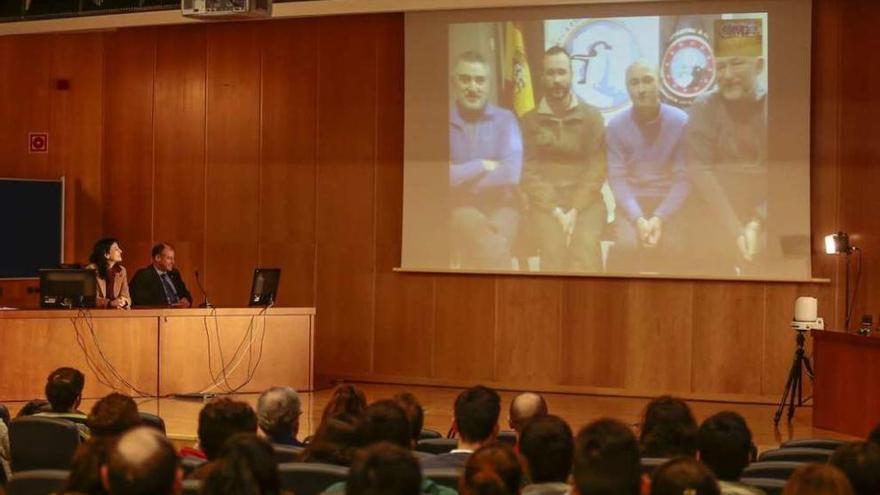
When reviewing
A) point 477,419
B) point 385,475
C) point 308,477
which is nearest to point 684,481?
point 385,475

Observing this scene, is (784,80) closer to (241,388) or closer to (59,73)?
(241,388)

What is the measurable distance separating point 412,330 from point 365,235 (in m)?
1.07

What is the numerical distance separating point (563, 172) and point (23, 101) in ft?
19.5

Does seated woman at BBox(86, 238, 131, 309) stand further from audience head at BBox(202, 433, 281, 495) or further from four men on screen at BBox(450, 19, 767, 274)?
audience head at BBox(202, 433, 281, 495)

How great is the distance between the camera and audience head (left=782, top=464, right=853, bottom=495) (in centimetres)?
271

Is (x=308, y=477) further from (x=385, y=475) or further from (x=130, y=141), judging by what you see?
(x=130, y=141)

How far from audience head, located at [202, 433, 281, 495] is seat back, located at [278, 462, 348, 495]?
2.06 ft

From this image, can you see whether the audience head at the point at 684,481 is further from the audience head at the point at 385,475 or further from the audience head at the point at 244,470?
the audience head at the point at 244,470

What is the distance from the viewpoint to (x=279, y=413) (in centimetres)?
485

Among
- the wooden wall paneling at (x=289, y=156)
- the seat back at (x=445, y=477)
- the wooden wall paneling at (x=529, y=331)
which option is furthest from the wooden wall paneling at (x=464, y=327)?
the seat back at (x=445, y=477)

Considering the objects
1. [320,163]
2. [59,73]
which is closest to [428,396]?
[320,163]

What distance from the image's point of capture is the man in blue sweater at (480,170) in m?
11.5

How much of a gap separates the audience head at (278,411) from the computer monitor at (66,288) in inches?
219

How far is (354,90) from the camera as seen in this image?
479 inches
